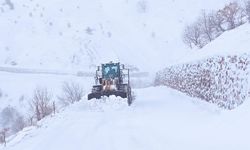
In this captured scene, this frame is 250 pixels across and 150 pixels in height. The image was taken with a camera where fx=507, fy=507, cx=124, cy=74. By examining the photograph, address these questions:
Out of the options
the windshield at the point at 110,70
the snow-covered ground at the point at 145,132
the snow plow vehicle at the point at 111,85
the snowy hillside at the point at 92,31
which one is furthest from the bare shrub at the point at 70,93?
the snow-covered ground at the point at 145,132

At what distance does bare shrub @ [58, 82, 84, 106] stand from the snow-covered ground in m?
19.1

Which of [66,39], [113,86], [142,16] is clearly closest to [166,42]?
[142,16]

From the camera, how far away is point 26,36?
5747 centimetres

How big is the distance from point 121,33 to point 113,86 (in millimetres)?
34753

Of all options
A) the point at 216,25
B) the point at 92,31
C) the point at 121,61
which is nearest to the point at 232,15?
the point at 216,25

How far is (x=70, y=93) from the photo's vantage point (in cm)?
4297

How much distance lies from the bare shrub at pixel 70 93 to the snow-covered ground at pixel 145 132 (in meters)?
19.1

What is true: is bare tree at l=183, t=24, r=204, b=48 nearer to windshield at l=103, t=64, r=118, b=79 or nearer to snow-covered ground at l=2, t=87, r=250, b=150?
windshield at l=103, t=64, r=118, b=79

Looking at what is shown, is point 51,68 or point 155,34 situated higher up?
point 155,34

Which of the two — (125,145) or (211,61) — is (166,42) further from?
(125,145)

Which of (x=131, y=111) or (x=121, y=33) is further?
(x=121, y=33)

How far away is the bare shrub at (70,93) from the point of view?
41812mm

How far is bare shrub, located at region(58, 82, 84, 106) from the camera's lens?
41.8 m

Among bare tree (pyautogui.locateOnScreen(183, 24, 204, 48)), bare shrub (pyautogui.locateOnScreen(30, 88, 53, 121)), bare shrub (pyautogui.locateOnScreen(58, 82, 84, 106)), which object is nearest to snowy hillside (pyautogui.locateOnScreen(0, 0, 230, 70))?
bare tree (pyautogui.locateOnScreen(183, 24, 204, 48))
